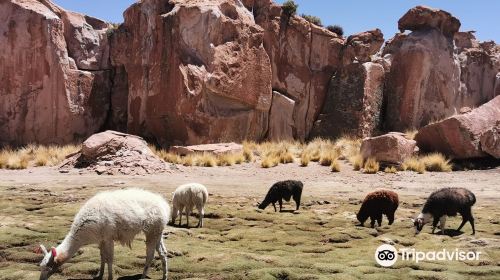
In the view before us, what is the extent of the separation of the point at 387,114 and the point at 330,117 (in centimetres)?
340

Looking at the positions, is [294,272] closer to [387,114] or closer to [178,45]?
[178,45]

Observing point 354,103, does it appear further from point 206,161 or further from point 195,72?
point 206,161

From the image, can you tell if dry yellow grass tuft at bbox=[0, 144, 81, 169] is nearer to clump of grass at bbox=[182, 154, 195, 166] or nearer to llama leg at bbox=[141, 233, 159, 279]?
clump of grass at bbox=[182, 154, 195, 166]

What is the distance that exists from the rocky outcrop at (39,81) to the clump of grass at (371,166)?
15016mm

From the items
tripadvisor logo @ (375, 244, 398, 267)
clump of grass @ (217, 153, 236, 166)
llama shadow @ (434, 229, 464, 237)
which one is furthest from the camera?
clump of grass @ (217, 153, 236, 166)

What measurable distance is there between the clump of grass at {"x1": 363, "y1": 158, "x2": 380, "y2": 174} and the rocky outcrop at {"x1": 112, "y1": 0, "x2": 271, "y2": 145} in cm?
769

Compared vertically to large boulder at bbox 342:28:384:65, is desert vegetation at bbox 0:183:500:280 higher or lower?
lower

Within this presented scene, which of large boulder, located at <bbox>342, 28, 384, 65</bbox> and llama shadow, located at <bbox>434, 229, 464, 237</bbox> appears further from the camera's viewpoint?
large boulder, located at <bbox>342, 28, 384, 65</bbox>

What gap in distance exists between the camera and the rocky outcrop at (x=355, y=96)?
93.7 feet

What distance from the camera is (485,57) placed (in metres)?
34.4

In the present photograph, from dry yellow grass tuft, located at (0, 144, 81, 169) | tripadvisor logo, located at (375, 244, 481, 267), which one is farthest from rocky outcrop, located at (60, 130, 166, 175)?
tripadvisor logo, located at (375, 244, 481, 267)

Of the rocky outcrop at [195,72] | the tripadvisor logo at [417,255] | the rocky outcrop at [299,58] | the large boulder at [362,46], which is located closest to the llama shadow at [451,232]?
the tripadvisor logo at [417,255]

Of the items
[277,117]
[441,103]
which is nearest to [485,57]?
[441,103]

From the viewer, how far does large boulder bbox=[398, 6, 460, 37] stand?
30.4m
